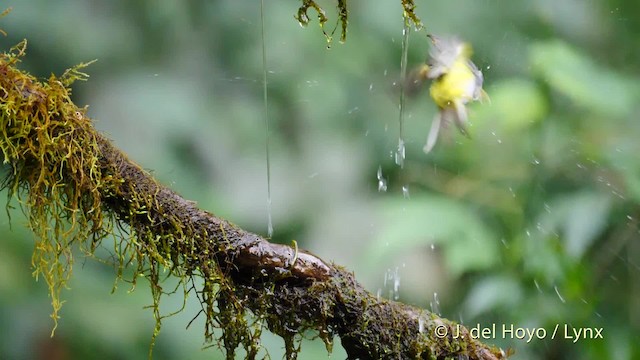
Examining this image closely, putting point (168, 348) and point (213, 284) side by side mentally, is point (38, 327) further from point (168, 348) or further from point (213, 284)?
point (213, 284)

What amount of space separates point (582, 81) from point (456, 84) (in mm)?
797

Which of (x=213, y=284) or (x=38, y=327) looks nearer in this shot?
(x=213, y=284)

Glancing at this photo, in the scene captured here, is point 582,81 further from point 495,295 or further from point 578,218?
point 495,295

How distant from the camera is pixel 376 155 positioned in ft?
7.64

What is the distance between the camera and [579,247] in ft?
6.49

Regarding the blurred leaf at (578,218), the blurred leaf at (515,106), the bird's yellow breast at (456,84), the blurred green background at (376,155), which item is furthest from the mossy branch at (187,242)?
the blurred leaf at (515,106)

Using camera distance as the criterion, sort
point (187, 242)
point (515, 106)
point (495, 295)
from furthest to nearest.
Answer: point (515, 106), point (495, 295), point (187, 242)

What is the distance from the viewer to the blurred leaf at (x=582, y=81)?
82.5 inches

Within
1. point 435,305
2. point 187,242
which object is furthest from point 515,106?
point 187,242

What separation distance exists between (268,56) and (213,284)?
146 cm

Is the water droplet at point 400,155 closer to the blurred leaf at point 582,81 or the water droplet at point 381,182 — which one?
the water droplet at point 381,182

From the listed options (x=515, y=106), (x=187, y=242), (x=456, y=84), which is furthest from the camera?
(x=515, y=106)

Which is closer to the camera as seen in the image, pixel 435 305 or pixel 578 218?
pixel 578 218

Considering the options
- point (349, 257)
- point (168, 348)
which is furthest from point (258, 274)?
point (349, 257)
